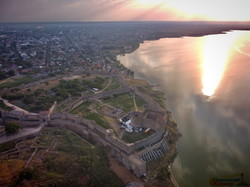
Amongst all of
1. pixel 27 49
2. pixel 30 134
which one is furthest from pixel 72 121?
pixel 27 49

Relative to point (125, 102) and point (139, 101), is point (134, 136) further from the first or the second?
point (139, 101)

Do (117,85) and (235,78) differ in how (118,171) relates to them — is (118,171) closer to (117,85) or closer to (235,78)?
(117,85)

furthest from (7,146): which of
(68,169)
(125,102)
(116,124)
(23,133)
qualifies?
(125,102)

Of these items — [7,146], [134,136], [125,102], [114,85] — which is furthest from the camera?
[114,85]

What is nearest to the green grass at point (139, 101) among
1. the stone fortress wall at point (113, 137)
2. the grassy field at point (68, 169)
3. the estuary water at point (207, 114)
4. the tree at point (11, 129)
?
the estuary water at point (207, 114)

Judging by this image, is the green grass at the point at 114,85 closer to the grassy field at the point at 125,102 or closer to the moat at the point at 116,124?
the moat at the point at 116,124

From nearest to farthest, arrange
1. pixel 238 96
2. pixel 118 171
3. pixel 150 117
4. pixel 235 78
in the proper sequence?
pixel 118 171 < pixel 150 117 < pixel 238 96 < pixel 235 78
